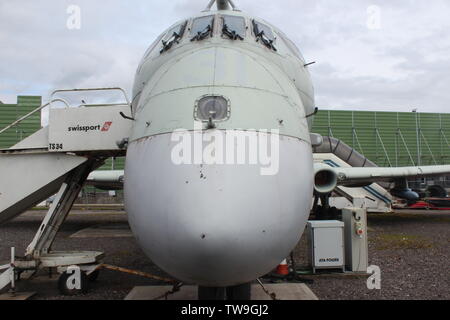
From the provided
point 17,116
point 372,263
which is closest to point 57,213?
point 372,263

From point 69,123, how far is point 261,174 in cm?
455

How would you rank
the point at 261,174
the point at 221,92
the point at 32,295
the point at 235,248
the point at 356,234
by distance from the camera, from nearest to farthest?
the point at 235,248, the point at 261,174, the point at 221,92, the point at 32,295, the point at 356,234

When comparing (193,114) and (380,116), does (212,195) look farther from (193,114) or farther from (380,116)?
(380,116)

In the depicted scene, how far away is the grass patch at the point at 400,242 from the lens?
9.98 m

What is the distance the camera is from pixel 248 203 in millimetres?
2559

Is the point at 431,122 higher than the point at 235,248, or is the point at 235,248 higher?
the point at 431,122

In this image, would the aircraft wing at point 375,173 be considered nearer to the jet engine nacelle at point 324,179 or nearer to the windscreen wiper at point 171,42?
the jet engine nacelle at point 324,179

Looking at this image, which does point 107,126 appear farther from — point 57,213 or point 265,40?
point 265,40

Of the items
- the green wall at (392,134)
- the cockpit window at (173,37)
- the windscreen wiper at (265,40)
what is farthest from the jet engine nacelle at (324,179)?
the green wall at (392,134)

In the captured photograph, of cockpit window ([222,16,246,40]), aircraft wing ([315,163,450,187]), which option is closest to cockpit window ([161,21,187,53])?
cockpit window ([222,16,246,40])

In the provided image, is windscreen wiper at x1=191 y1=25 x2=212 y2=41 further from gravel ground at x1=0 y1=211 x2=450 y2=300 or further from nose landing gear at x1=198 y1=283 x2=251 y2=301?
gravel ground at x1=0 y1=211 x2=450 y2=300

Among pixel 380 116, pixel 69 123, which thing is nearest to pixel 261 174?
pixel 69 123

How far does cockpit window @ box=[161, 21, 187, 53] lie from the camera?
14.7 feet

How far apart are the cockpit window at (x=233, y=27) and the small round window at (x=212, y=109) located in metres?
1.46
